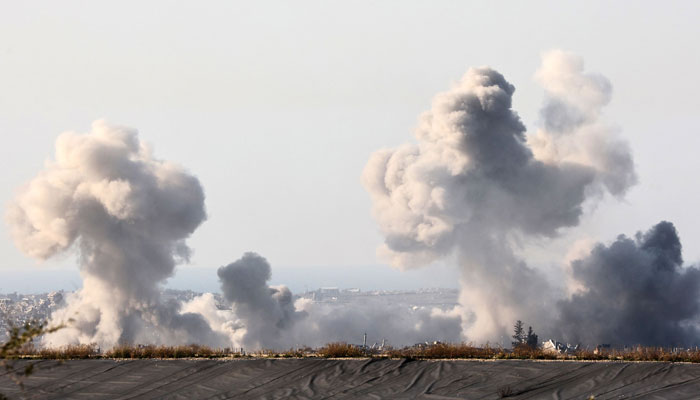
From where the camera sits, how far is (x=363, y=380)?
39000 mm

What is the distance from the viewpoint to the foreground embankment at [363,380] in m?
37.0

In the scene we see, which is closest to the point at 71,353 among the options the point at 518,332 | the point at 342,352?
the point at 342,352

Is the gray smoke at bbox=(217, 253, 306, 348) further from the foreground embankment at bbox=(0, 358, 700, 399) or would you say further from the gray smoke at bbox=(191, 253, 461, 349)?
the foreground embankment at bbox=(0, 358, 700, 399)

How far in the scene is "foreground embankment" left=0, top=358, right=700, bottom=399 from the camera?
37031 millimetres

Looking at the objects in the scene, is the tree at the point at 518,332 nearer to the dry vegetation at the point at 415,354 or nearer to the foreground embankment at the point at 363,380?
the dry vegetation at the point at 415,354

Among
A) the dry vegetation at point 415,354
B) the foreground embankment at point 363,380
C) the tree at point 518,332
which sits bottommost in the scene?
the foreground embankment at point 363,380

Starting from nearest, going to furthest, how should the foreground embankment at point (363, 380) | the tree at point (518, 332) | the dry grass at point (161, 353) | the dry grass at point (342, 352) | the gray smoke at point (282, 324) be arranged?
the foreground embankment at point (363, 380)
the dry grass at point (342, 352)
the dry grass at point (161, 353)
the tree at point (518, 332)
the gray smoke at point (282, 324)

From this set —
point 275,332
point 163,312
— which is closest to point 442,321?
point 275,332

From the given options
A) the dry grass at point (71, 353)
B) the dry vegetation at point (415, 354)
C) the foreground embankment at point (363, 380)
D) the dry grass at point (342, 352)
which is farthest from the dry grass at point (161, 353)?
the dry grass at point (342, 352)

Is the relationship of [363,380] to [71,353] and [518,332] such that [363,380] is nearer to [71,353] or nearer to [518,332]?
[71,353]

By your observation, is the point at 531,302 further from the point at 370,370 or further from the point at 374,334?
the point at 370,370

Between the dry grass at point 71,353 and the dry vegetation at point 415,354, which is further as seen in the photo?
the dry grass at point 71,353

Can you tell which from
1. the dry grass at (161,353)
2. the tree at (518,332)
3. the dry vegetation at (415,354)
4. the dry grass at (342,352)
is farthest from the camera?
the tree at (518,332)

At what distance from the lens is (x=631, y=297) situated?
432 feet
